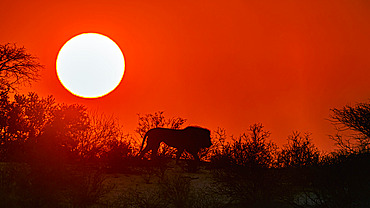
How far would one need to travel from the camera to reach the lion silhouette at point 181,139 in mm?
28047

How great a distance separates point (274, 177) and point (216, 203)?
261 cm

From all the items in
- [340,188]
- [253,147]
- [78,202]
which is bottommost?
[78,202]

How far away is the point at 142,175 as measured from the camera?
25125 millimetres

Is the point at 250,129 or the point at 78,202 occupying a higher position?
the point at 250,129

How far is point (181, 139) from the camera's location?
28.2 metres

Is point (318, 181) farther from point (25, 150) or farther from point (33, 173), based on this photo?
point (25, 150)

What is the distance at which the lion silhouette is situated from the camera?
2805 cm

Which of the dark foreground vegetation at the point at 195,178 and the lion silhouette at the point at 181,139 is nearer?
the dark foreground vegetation at the point at 195,178

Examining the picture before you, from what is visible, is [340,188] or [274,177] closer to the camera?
[340,188]

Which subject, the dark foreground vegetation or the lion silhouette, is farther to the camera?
the lion silhouette

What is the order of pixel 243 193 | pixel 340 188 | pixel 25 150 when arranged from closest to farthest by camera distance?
pixel 340 188, pixel 243 193, pixel 25 150

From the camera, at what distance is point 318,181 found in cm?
1864

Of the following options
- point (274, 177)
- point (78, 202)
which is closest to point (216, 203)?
point (274, 177)

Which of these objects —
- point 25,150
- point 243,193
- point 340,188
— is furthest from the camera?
point 25,150
